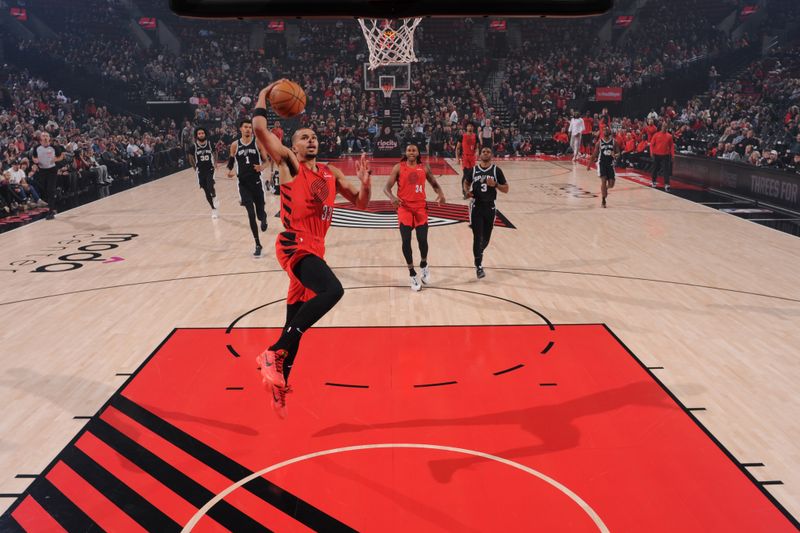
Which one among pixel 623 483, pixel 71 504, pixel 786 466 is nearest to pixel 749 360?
pixel 786 466

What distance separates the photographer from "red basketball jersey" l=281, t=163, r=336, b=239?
476cm

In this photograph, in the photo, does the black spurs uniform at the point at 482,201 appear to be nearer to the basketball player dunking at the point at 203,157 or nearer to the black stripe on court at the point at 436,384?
the black stripe on court at the point at 436,384

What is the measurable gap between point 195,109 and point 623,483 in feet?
98.8

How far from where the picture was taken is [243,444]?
4473 millimetres

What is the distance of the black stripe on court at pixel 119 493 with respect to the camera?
3660mm

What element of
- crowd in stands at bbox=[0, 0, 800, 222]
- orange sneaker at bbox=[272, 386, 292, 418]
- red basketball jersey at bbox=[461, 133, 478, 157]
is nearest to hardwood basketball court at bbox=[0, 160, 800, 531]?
orange sneaker at bbox=[272, 386, 292, 418]

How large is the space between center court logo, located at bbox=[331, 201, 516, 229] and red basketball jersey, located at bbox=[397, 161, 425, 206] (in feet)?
14.0

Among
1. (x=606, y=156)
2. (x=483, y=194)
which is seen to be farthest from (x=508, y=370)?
(x=606, y=156)

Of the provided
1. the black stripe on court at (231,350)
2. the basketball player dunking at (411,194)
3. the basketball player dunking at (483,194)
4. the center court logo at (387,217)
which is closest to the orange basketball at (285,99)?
the black stripe on court at (231,350)

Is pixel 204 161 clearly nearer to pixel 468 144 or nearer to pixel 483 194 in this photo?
pixel 468 144

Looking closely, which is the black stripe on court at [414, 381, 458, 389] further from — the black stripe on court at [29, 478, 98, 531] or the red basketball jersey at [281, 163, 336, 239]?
the black stripe on court at [29, 478, 98, 531]

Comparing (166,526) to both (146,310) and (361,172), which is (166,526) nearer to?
(361,172)

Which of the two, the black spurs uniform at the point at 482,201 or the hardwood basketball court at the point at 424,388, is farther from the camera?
the black spurs uniform at the point at 482,201

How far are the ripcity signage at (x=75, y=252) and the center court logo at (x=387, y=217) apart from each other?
155 inches
